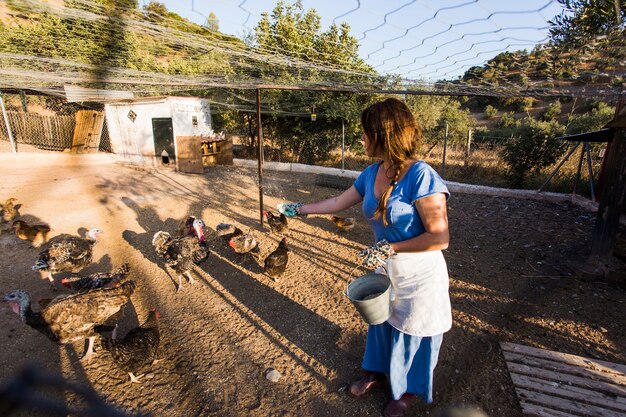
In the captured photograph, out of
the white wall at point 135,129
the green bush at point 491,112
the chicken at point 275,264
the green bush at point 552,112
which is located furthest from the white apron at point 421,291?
the green bush at point 491,112

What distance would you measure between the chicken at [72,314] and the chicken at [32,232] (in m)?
2.95

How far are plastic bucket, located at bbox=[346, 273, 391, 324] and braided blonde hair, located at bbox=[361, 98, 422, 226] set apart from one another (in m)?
0.49

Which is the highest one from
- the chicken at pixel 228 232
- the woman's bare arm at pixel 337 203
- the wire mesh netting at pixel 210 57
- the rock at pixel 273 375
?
the wire mesh netting at pixel 210 57

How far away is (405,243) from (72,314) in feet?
10.4

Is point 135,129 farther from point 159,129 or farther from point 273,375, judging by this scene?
point 273,375

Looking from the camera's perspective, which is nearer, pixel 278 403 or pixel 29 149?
pixel 278 403

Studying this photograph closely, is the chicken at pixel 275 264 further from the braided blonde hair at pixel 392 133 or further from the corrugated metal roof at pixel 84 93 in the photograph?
the corrugated metal roof at pixel 84 93

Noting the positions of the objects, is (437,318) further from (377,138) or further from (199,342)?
(199,342)

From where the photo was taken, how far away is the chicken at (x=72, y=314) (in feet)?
9.56

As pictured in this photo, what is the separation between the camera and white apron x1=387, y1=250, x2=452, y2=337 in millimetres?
2086

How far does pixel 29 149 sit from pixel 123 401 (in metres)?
17.7

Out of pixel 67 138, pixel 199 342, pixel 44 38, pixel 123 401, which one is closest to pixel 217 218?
pixel 199 342

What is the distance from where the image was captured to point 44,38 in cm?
678

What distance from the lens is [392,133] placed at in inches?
76.2
